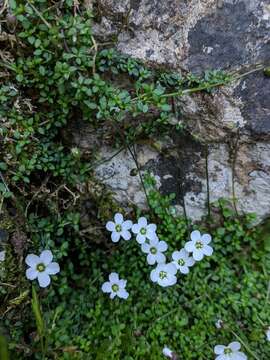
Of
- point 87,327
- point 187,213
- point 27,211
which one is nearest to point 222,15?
point 187,213

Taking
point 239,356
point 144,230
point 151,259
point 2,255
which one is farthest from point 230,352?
point 2,255

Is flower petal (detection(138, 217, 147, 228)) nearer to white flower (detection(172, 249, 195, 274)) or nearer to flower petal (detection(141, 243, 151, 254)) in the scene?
flower petal (detection(141, 243, 151, 254))

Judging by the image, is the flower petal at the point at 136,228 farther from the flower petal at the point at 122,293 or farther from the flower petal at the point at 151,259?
the flower petal at the point at 122,293

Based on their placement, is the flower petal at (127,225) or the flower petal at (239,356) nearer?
the flower petal at (239,356)

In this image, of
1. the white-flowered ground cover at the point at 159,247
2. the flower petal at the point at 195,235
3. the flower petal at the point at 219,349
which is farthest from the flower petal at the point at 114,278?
the flower petal at the point at 219,349

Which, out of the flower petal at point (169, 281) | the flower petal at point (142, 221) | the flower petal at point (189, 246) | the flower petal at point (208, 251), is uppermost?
the flower petal at point (142, 221)

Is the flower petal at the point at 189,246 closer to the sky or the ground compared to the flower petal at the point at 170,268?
closer to the sky
